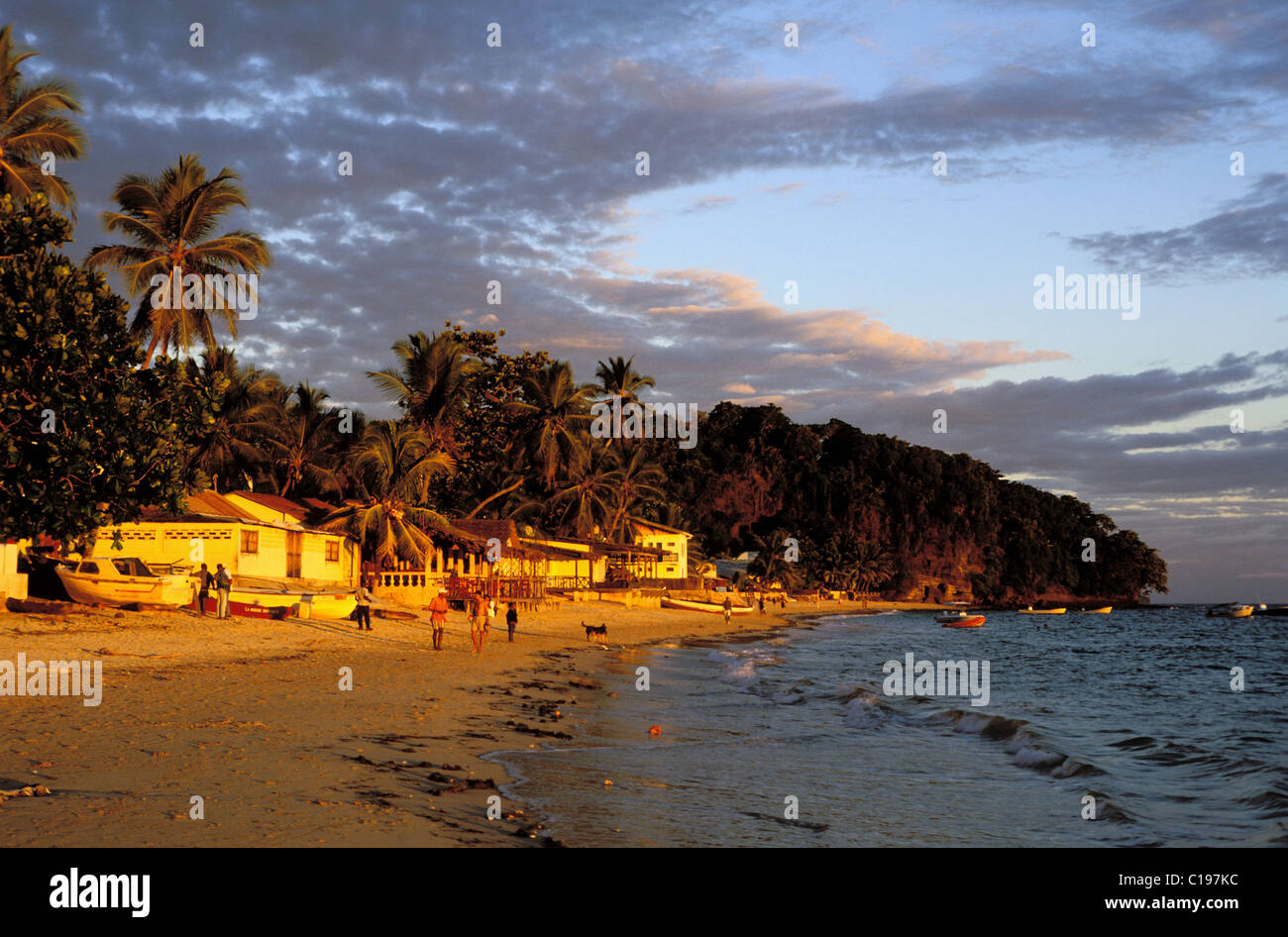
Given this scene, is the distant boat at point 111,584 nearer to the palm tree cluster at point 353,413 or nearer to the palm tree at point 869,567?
the palm tree cluster at point 353,413

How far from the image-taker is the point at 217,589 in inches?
1195

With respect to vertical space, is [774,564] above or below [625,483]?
below

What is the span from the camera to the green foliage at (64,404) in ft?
68.8

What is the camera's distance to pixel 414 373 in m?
58.3

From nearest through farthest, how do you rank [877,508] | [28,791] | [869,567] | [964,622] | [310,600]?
[28,791] → [310,600] → [964,622] → [869,567] → [877,508]

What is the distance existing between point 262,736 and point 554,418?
176ft

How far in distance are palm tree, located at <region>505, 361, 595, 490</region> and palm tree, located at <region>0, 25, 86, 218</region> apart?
1417 inches

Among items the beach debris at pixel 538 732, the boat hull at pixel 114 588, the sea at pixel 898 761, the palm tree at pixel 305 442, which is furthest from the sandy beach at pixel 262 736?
the palm tree at pixel 305 442

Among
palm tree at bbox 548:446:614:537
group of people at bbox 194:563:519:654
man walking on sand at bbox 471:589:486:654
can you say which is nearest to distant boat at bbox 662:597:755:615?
palm tree at bbox 548:446:614:537

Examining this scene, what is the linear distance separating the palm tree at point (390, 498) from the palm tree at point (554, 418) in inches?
757

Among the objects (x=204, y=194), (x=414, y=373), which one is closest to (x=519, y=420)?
(x=414, y=373)

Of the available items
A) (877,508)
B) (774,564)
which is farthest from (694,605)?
(877,508)

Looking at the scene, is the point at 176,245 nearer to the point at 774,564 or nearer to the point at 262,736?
the point at 262,736
